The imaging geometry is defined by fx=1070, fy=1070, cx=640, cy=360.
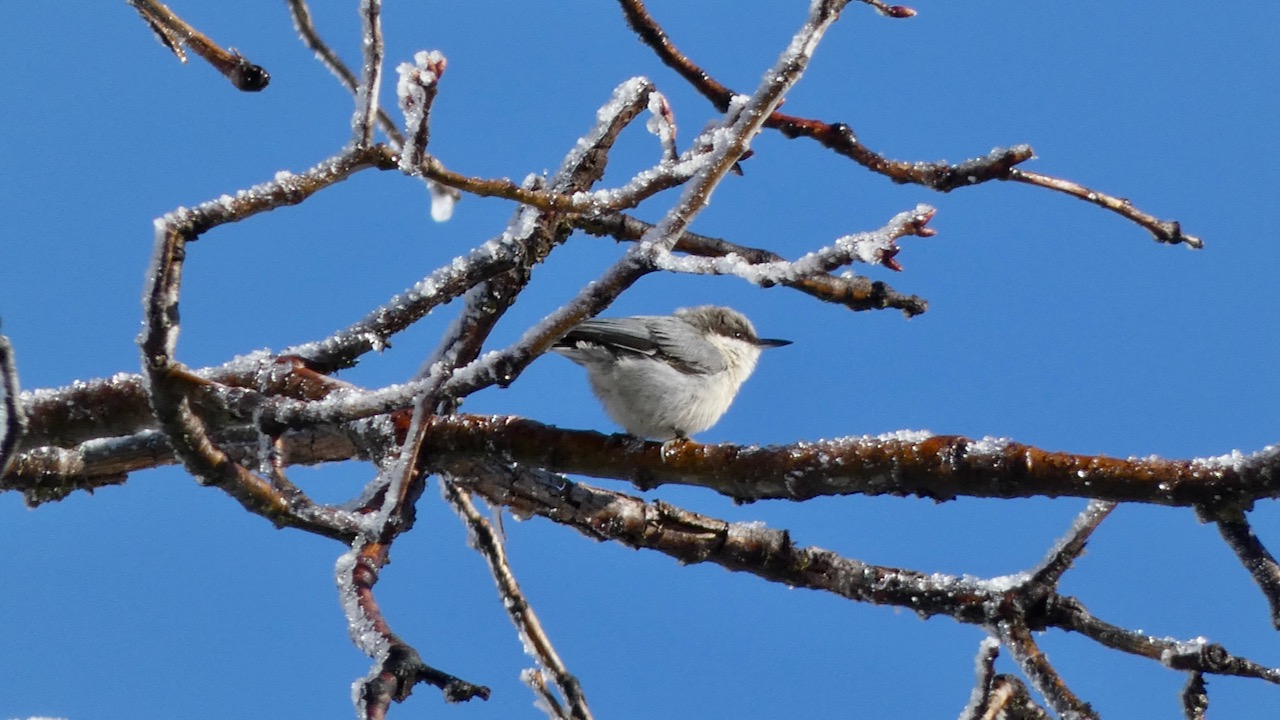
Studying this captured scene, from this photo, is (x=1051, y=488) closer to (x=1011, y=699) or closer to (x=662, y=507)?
(x=1011, y=699)

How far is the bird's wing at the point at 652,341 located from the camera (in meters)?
3.82

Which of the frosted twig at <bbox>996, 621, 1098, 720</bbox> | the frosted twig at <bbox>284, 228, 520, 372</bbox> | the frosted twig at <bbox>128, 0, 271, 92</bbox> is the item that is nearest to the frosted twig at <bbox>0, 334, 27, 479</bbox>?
the frosted twig at <bbox>128, 0, 271, 92</bbox>

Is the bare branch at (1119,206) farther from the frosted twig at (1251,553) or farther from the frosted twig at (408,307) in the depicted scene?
the frosted twig at (408,307)

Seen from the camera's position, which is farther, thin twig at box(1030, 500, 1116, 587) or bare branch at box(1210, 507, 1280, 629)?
thin twig at box(1030, 500, 1116, 587)

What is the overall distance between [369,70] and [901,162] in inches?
68.0

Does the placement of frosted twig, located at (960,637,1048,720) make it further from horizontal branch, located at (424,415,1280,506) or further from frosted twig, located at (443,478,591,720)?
frosted twig, located at (443,478,591,720)

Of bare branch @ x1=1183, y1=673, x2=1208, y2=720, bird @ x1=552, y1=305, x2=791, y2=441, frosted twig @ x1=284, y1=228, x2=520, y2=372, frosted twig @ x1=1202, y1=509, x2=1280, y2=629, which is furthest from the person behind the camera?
bird @ x1=552, y1=305, x2=791, y2=441

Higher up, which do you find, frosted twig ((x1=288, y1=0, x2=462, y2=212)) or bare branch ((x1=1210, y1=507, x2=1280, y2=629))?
frosted twig ((x1=288, y1=0, x2=462, y2=212))

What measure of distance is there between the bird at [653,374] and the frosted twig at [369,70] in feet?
7.12

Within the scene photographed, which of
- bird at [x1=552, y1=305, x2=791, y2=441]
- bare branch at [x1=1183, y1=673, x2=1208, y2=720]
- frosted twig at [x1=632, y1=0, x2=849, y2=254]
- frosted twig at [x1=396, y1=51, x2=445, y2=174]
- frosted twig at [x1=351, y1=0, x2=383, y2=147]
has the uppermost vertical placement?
bird at [x1=552, y1=305, x2=791, y2=441]

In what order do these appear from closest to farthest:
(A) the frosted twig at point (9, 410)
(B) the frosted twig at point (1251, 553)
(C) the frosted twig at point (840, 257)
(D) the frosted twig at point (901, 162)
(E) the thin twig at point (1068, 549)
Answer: (A) the frosted twig at point (9, 410), (C) the frosted twig at point (840, 257), (B) the frosted twig at point (1251, 553), (E) the thin twig at point (1068, 549), (D) the frosted twig at point (901, 162)

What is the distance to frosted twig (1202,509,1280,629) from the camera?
1870 millimetres

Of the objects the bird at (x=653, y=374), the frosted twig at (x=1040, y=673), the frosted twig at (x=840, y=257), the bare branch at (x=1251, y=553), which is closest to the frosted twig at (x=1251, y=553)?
the bare branch at (x=1251, y=553)

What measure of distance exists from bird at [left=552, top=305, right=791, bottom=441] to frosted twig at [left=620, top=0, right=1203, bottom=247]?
1106 mm
